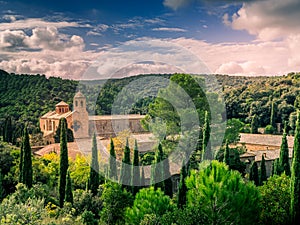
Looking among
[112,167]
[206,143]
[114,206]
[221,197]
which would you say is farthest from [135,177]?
[221,197]

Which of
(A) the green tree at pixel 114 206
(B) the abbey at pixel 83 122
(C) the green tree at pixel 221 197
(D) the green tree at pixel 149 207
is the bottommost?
(A) the green tree at pixel 114 206

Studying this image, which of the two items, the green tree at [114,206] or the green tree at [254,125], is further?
the green tree at [254,125]

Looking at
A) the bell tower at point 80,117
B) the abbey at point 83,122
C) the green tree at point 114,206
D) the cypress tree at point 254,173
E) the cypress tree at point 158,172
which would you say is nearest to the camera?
the green tree at point 114,206

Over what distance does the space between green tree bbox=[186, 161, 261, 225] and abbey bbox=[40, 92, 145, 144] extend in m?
20.6

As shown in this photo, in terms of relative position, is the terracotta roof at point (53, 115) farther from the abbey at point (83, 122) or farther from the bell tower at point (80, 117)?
the bell tower at point (80, 117)

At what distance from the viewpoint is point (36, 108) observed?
49344mm

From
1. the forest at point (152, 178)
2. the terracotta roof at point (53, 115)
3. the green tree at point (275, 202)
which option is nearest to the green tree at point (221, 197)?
the forest at point (152, 178)

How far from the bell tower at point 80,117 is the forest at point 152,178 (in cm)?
343

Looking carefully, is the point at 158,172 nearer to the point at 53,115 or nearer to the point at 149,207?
the point at 149,207

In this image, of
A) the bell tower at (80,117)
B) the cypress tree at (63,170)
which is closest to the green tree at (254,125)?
the bell tower at (80,117)

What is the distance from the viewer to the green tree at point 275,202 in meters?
15.2

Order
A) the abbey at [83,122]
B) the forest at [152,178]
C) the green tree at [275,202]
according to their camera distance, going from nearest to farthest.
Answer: the forest at [152,178], the green tree at [275,202], the abbey at [83,122]

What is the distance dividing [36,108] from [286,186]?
3946cm

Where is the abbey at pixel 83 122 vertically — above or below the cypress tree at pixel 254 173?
above
